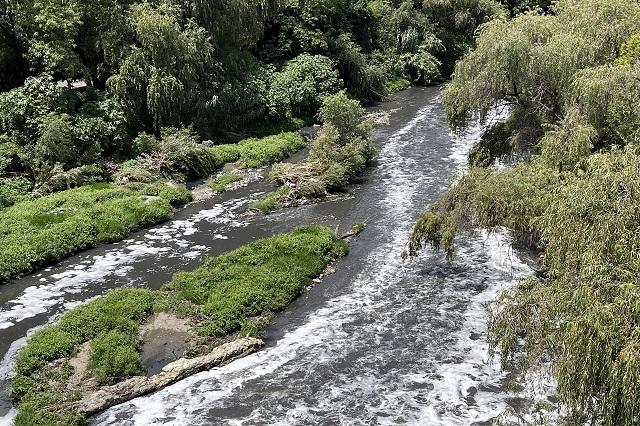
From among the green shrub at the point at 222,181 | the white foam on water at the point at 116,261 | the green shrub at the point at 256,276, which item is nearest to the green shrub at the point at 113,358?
the green shrub at the point at 256,276

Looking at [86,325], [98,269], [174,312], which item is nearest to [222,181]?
[98,269]

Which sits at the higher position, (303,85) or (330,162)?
(303,85)

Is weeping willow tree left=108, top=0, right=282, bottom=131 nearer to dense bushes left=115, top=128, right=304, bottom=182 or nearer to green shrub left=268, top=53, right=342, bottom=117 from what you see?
dense bushes left=115, top=128, right=304, bottom=182

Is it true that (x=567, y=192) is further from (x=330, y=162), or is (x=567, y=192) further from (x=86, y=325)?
(x=330, y=162)

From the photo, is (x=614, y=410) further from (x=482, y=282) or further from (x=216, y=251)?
(x=216, y=251)

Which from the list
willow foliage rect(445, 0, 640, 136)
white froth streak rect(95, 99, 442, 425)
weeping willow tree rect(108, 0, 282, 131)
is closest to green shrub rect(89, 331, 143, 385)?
white froth streak rect(95, 99, 442, 425)

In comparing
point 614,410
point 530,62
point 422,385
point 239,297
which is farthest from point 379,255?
point 614,410

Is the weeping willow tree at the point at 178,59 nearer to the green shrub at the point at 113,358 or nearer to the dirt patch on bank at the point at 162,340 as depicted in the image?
the dirt patch on bank at the point at 162,340
